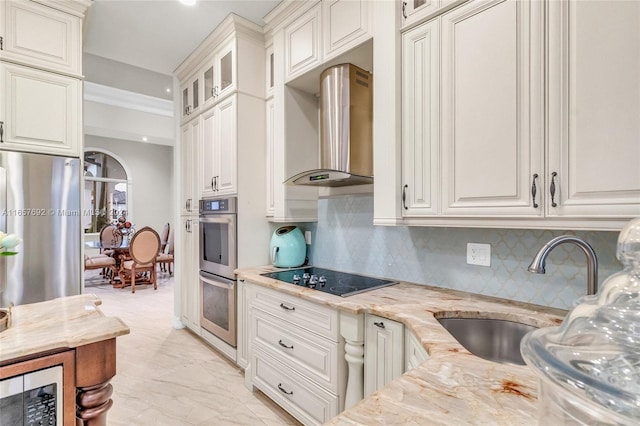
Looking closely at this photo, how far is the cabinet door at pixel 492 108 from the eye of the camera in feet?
4.12

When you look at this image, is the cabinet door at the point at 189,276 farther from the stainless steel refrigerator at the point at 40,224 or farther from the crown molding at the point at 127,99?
the crown molding at the point at 127,99

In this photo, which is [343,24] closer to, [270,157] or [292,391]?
[270,157]

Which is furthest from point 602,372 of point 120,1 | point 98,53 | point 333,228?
point 98,53

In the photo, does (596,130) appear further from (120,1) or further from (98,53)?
(98,53)

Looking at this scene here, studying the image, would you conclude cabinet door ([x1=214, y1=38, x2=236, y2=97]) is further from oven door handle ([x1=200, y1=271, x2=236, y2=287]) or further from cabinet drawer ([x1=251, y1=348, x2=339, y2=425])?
cabinet drawer ([x1=251, y1=348, x2=339, y2=425])

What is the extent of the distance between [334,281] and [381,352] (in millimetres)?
661

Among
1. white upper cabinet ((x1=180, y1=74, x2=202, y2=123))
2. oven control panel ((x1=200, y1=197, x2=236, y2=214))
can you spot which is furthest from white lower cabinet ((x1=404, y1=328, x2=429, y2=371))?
white upper cabinet ((x1=180, y1=74, x2=202, y2=123))

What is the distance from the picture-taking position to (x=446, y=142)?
1.52 meters

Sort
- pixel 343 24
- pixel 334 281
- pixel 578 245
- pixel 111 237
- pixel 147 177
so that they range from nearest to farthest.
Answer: pixel 578 245
pixel 343 24
pixel 334 281
pixel 111 237
pixel 147 177

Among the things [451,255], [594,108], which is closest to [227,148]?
[451,255]

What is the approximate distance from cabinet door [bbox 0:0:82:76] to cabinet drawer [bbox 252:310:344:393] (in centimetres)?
240

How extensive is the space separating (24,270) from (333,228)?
219 cm

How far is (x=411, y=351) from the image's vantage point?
1.32m

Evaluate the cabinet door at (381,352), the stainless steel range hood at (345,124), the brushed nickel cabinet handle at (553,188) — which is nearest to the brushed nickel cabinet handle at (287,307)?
the cabinet door at (381,352)
